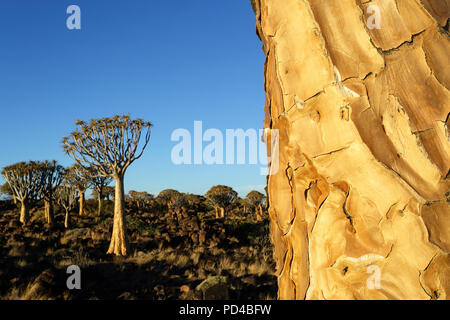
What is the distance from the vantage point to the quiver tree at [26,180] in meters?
20.8

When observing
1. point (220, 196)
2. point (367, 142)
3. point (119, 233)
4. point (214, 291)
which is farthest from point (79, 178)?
point (367, 142)

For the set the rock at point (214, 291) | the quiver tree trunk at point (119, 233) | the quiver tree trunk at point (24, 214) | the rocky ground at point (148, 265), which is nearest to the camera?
the rock at point (214, 291)

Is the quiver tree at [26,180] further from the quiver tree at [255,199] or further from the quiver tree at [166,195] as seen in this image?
the quiver tree at [255,199]

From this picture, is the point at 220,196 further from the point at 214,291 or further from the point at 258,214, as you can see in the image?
the point at 214,291

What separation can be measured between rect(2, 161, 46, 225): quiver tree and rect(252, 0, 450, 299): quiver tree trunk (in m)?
24.2

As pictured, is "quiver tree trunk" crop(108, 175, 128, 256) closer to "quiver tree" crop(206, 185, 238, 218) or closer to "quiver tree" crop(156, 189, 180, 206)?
"quiver tree" crop(206, 185, 238, 218)

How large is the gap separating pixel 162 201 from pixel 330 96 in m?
34.8

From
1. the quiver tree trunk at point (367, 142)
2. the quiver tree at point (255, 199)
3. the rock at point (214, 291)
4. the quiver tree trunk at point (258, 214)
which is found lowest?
the quiver tree trunk at point (258, 214)

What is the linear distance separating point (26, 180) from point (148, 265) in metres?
17.4

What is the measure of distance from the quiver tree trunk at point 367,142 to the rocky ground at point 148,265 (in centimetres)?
529

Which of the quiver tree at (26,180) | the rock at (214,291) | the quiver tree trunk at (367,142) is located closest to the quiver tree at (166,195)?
the quiver tree at (26,180)

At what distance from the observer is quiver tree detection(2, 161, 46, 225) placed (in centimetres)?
2081

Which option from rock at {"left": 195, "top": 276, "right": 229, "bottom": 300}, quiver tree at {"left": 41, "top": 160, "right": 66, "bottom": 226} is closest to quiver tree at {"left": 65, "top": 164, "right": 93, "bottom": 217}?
quiver tree at {"left": 41, "top": 160, "right": 66, "bottom": 226}

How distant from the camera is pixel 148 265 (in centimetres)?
901
